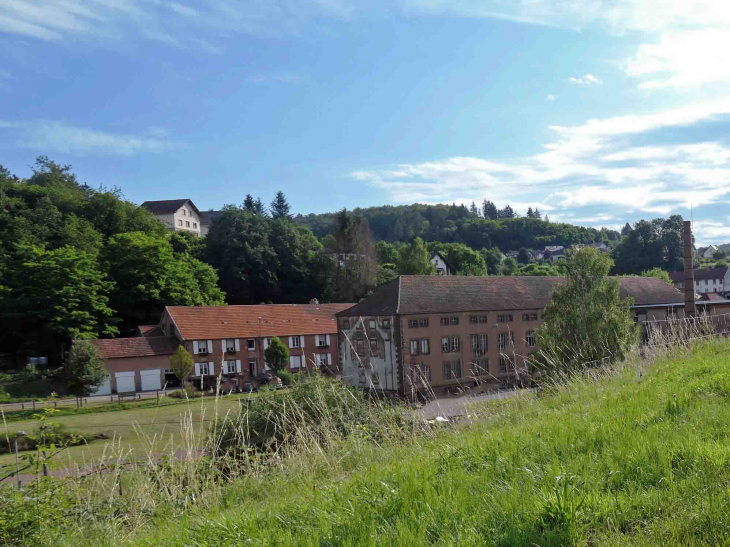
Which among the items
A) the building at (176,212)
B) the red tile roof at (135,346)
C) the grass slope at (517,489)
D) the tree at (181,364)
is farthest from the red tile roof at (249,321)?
the building at (176,212)

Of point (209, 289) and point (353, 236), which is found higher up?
point (353, 236)

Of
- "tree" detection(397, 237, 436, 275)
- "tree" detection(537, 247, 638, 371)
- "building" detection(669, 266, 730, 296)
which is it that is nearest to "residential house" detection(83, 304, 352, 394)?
"tree" detection(537, 247, 638, 371)

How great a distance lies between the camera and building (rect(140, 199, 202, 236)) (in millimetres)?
98250

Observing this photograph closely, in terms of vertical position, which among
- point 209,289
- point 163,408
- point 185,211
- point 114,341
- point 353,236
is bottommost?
point 163,408

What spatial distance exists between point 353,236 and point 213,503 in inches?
2831

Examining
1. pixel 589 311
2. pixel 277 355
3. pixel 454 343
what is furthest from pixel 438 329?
pixel 277 355

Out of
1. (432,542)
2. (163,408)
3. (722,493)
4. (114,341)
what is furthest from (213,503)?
(114,341)

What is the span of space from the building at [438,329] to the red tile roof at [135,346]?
16090 mm

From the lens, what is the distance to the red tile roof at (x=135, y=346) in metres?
44.7

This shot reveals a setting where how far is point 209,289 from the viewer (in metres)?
62.7

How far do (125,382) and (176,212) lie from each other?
59094 millimetres

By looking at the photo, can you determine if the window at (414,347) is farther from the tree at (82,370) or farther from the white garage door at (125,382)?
the white garage door at (125,382)

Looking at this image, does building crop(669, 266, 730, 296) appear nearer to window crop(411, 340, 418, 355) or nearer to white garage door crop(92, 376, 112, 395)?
window crop(411, 340, 418, 355)

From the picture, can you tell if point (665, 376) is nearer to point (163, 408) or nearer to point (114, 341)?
point (163, 408)
